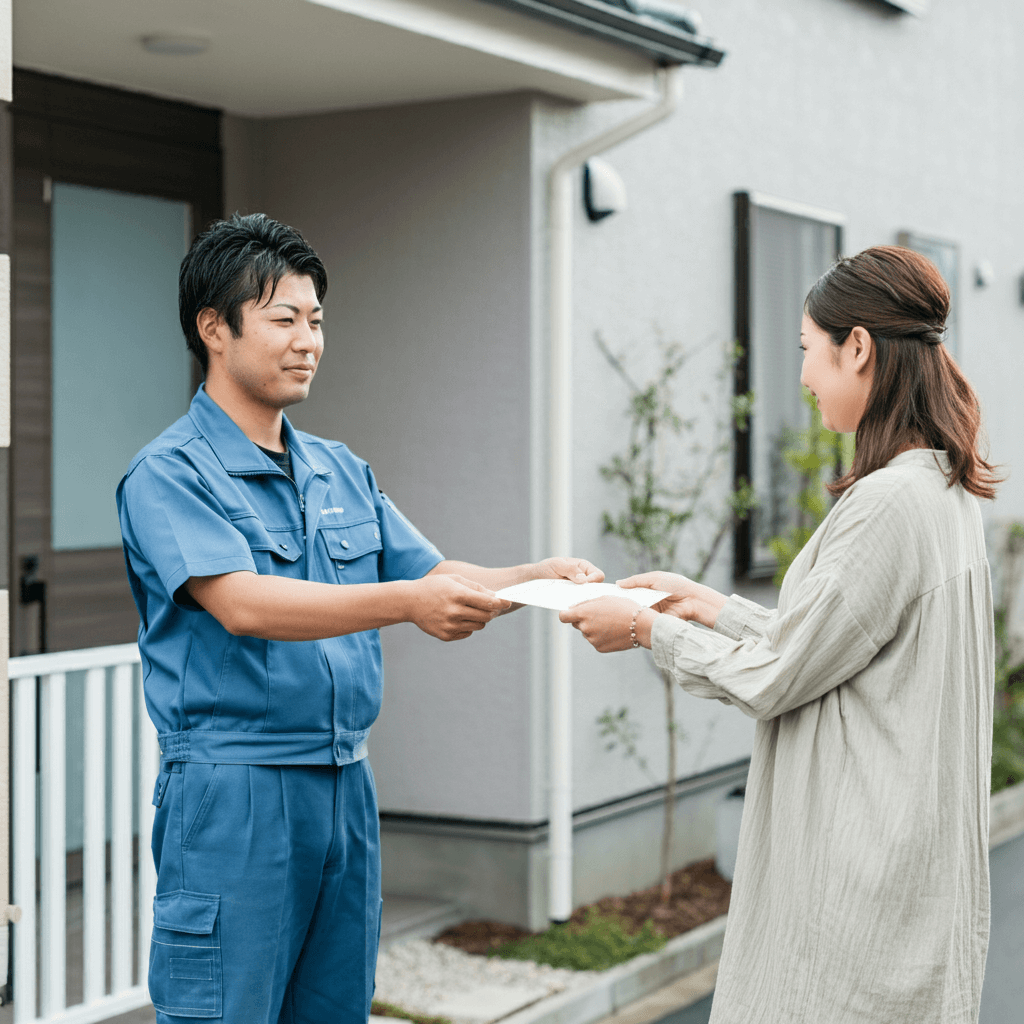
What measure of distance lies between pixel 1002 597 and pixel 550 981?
18.8ft

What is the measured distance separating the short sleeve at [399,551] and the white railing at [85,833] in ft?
4.02

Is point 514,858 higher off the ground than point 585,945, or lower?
higher

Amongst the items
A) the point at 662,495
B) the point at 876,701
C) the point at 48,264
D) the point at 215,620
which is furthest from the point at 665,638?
the point at 662,495

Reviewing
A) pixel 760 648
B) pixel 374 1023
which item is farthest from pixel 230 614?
pixel 374 1023

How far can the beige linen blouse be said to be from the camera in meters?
2.35

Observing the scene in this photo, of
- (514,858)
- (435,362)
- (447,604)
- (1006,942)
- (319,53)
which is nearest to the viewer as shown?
(447,604)

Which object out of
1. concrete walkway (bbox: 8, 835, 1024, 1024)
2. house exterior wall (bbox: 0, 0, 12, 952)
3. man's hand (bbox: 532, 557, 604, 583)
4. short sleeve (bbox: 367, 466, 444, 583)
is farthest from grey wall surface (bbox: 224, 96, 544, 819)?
house exterior wall (bbox: 0, 0, 12, 952)

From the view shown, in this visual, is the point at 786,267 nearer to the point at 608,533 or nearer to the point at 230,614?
the point at 608,533

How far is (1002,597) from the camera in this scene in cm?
973

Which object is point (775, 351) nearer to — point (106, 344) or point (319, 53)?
point (319, 53)

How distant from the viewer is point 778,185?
7238 mm

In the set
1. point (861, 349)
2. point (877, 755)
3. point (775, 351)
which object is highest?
point (775, 351)

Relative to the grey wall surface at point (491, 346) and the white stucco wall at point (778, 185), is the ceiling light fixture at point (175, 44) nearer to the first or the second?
the grey wall surface at point (491, 346)

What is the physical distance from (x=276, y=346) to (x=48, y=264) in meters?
2.78
